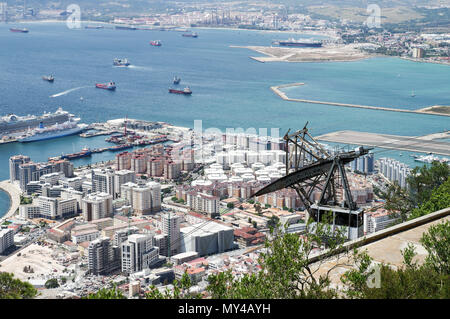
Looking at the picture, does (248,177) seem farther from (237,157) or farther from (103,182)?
(103,182)

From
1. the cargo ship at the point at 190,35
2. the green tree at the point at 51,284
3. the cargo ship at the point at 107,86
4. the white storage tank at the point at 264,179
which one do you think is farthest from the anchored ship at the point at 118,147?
the cargo ship at the point at 190,35

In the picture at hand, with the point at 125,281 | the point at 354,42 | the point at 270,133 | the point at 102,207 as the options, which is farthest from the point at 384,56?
the point at 125,281

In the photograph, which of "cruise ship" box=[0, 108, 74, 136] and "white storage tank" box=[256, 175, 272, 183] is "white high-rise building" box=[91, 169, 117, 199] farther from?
"cruise ship" box=[0, 108, 74, 136]

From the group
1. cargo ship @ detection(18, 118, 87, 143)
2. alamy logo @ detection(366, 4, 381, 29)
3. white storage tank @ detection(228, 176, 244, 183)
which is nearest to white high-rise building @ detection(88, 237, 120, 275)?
white storage tank @ detection(228, 176, 244, 183)

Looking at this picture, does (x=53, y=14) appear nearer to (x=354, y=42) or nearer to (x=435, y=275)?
(x=354, y=42)

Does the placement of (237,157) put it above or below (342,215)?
below

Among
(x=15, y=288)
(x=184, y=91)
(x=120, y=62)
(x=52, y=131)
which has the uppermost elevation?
(x=15, y=288)

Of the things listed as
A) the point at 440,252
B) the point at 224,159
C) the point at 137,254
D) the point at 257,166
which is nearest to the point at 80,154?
the point at 224,159

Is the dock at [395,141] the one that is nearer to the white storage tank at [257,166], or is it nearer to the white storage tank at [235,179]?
the white storage tank at [257,166]
